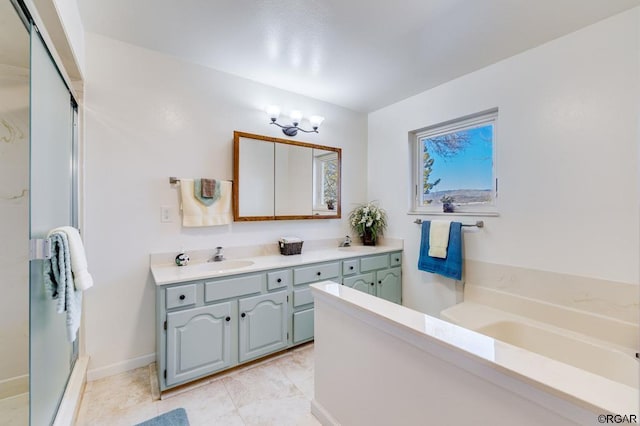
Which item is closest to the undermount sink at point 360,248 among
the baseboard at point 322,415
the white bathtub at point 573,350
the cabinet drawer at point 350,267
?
the cabinet drawer at point 350,267

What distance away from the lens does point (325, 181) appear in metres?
3.17

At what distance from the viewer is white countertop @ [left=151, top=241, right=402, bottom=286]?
1.88 meters

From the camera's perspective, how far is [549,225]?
6.56 feet

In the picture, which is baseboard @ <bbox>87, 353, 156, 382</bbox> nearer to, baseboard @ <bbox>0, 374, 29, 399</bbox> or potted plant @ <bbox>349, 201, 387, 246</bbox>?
baseboard @ <bbox>0, 374, 29, 399</bbox>

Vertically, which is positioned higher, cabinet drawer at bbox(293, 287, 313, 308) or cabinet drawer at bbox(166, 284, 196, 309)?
cabinet drawer at bbox(166, 284, 196, 309)

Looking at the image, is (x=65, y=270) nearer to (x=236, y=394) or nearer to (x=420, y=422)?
(x=236, y=394)

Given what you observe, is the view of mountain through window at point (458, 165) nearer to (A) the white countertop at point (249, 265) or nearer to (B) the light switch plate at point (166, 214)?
(A) the white countertop at point (249, 265)

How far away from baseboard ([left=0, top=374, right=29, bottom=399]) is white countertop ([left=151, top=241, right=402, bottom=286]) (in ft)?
2.20

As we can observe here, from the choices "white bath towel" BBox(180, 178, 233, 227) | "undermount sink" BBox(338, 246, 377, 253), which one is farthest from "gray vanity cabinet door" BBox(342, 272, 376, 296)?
"white bath towel" BBox(180, 178, 233, 227)

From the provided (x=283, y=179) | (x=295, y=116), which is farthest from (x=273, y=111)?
(x=283, y=179)

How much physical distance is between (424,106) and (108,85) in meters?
2.81

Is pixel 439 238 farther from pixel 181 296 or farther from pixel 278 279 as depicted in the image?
pixel 181 296

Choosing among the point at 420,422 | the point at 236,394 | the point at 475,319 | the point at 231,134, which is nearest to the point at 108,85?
the point at 231,134

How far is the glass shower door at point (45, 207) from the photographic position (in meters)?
1.19
